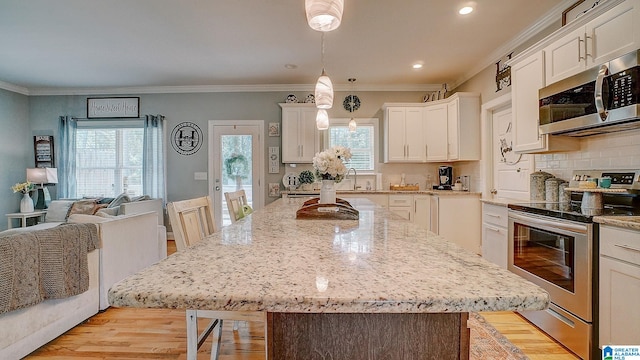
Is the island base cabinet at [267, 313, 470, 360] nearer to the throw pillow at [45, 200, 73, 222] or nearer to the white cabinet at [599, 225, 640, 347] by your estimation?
the white cabinet at [599, 225, 640, 347]

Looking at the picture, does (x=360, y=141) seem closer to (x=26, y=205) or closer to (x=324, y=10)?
(x=324, y=10)

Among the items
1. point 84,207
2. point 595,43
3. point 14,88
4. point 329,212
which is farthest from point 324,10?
point 14,88

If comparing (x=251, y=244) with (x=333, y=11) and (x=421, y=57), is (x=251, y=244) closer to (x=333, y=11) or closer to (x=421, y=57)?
(x=333, y=11)

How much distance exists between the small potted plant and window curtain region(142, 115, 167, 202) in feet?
7.68

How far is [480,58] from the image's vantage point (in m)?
4.15

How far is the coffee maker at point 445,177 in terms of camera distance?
16.4 ft

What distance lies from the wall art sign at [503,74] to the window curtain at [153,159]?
5.09 meters

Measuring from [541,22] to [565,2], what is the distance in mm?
333

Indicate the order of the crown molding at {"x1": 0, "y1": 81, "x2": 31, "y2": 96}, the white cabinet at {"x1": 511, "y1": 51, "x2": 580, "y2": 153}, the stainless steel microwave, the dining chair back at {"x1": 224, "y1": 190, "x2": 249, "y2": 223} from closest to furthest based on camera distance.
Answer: the stainless steel microwave, the dining chair back at {"x1": 224, "y1": 190, "x2": 249, "y2": 223}, the white cabinet at {"x1": 511, "y1": 51, "x2": 580, "y2": 153}, the crown molding at {"x1": 0, "y1": 81, "x2": 31, "y2": 96}

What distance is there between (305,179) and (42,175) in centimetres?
416

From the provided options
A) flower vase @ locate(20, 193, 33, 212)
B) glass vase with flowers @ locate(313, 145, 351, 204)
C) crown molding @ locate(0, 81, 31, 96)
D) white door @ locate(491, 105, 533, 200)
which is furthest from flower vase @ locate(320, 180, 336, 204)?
crown molding @ locate(0, 81, 31, 96)

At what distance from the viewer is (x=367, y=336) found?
0.75 meters

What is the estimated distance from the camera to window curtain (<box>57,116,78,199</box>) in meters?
5.41

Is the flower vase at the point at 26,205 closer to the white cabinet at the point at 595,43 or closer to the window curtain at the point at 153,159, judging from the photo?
the window curtain at the point at 153,159
